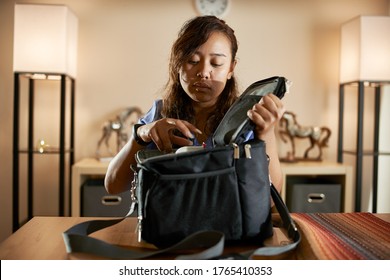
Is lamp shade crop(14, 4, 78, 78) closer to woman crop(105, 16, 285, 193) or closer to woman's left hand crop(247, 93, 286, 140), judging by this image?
woman crop(105, 16, 285, 193)

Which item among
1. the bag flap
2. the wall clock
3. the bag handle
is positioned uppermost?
the wall clock

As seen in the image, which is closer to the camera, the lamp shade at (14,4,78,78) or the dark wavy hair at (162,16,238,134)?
the dark wavy hair at (162,16,238,134)

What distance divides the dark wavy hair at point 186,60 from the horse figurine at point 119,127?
115 centimetres

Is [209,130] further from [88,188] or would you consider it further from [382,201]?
[382,201]

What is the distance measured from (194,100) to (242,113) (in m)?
0.25

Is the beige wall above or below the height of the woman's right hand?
above

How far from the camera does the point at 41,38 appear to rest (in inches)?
69.3

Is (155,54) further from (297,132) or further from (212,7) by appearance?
(297,132)

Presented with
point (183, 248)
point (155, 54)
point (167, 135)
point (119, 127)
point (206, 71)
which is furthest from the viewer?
point (155, 54)

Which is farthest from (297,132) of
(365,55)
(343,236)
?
(343,236)

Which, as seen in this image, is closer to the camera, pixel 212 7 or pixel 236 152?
pixel 236 152

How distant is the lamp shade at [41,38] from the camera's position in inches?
69.1

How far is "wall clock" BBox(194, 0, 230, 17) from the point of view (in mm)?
2008

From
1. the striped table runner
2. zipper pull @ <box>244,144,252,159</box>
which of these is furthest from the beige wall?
zipper pull @ <box>244,144,252,159</box>
